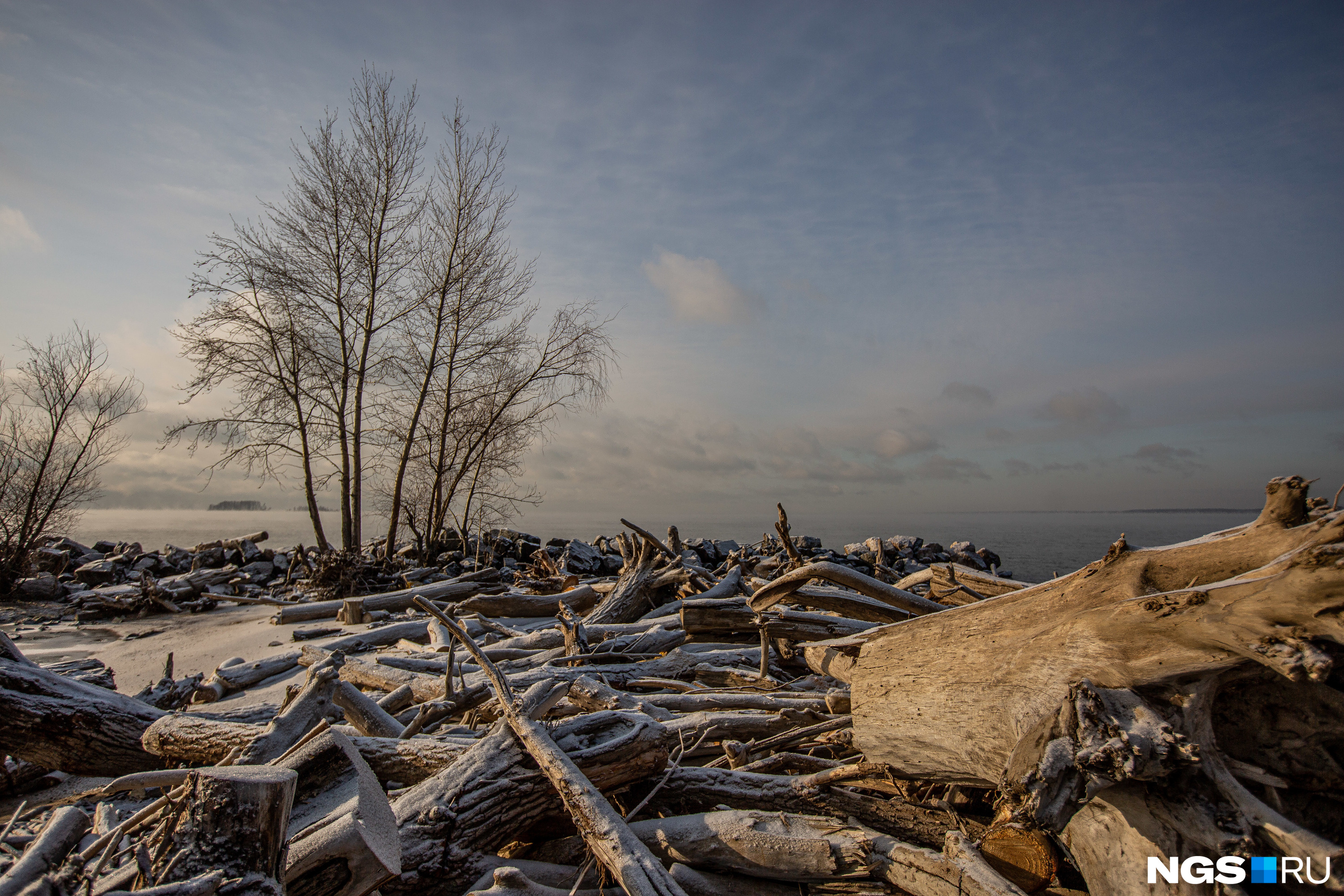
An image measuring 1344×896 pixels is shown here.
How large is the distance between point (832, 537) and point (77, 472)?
23115 mm

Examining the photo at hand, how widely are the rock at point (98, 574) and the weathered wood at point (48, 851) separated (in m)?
14.0

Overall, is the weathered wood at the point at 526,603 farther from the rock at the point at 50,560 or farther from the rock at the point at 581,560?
the rock at the point at 50,560

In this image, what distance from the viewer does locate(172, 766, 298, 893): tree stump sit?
5.38 feet

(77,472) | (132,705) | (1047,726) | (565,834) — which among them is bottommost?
(565,834)

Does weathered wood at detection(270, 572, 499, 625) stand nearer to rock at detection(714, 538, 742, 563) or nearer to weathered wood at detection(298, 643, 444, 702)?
weathered wood at detection(298, 643, 444, 702)

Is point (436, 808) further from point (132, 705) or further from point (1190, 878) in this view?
point (132, 705)

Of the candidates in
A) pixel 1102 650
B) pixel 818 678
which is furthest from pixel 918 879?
pixel 818 678

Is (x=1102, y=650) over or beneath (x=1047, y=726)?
over

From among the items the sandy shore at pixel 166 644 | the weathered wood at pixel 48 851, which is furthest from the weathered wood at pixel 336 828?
the sandy shore at pixel 166 644

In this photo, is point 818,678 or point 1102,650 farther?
point 818,678

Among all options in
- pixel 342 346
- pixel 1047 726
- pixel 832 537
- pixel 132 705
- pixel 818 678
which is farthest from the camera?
pixel 832 537

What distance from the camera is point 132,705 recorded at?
3922mm

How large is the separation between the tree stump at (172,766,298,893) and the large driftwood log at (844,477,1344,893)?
2394mm

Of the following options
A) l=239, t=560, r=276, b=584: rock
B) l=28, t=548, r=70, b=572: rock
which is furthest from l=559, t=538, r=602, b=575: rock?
l=28, t=548, r=70, b=572: rock
